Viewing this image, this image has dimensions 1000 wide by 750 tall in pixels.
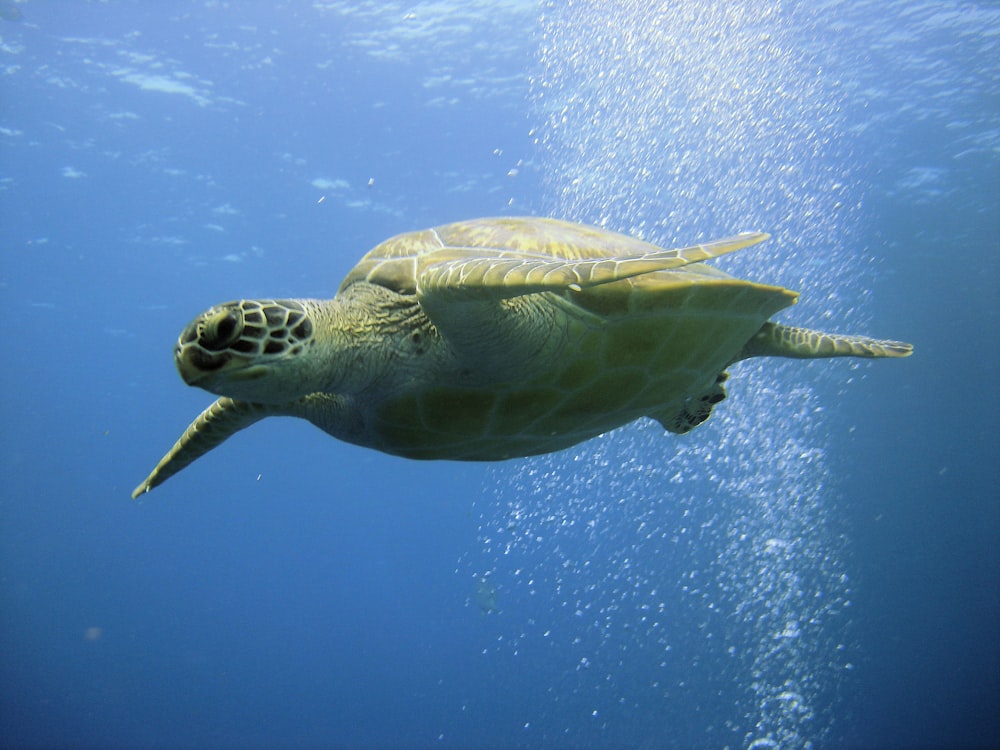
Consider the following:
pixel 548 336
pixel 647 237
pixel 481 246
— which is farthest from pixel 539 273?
pixel 647 237

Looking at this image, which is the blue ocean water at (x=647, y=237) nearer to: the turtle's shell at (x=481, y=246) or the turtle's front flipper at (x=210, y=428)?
the turtle's shell at (x=481, y=246)

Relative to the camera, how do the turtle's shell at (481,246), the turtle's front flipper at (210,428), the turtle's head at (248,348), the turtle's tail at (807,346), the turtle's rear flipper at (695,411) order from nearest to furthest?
the turtle's head at (248,348) → the turtle's shell at (481,246) → the turtle's front flipper at (210,428) → the turtle's tail at (807,346) → the turtle's rear flipper at (695,411)

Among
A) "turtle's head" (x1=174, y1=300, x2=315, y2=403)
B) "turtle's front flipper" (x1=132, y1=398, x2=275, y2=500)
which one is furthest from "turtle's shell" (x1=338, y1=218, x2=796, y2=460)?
"turtle's front flipper" (x1=132, y1=398, x2=275, y2=500)

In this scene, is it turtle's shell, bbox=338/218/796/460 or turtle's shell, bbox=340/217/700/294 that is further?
turtle's shell, bbox=340/217/700/294

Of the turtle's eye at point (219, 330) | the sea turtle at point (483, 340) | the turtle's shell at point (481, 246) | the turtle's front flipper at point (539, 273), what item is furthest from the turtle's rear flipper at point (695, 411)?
the turtle's eye at point (219, 330)

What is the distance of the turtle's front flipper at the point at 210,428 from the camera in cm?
276

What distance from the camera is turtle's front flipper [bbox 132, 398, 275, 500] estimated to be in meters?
2.76

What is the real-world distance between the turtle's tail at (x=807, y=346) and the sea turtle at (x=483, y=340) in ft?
1.64

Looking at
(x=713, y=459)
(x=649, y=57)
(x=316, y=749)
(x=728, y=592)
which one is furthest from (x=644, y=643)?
(x=649, y=57)

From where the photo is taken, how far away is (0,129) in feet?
41.2

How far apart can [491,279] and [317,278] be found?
18043mm

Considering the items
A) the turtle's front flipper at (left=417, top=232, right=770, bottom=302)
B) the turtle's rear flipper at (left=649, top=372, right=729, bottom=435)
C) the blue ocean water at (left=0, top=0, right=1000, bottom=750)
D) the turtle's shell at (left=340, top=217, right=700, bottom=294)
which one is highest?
the blue ocean water at (left=0, top=0, right=1000, bottom=750)

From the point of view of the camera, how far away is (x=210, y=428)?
9.69 ft

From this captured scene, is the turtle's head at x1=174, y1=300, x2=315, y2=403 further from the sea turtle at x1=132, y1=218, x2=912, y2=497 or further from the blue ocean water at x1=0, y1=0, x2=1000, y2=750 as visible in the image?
the blue ocean water at x1=0, y1=0, x2=1000, y2=750
